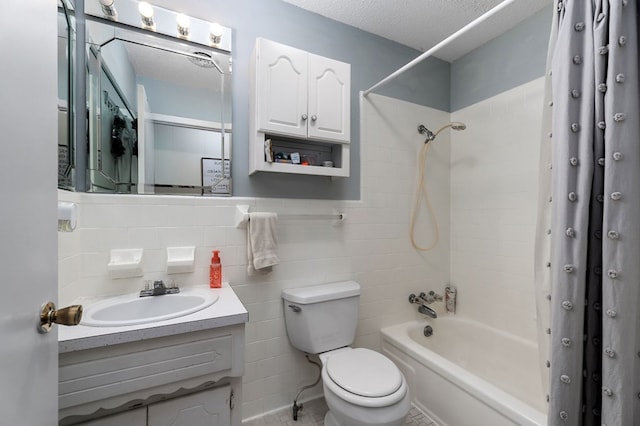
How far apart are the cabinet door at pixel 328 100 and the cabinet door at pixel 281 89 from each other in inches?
1.9

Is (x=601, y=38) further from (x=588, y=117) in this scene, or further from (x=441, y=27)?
(x=441, y=27)

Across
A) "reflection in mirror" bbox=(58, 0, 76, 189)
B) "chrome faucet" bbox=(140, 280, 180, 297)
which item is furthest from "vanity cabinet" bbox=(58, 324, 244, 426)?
"reflection in mirror" bbox=(58, 0, 76, 189)

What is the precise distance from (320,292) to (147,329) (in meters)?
0.90

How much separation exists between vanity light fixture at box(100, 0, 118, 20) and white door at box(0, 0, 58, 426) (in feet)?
2.95

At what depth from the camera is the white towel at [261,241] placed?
59.4 inches

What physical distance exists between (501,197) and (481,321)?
36.6 inches

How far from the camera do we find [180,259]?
54.8 inches

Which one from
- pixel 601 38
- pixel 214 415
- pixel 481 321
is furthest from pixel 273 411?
pixel 601 38

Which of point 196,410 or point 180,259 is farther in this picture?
point 180,259

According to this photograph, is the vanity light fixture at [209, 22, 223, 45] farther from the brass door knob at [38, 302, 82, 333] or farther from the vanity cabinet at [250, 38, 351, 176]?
the brass door knob at [38, 302, 82, 333]

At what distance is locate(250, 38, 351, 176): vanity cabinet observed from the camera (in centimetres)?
145

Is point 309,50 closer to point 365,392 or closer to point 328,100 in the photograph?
point 328,100

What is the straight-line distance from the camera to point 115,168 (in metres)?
1.34

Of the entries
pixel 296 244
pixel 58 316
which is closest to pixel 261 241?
pixel 296 244
